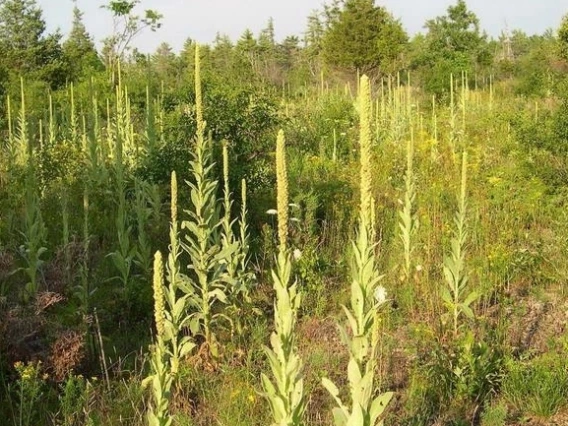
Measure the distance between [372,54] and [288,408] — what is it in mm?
23169

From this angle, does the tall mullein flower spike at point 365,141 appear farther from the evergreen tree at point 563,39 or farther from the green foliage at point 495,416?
the evergreen tree at point 563,39

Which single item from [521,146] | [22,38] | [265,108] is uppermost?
[22,38]

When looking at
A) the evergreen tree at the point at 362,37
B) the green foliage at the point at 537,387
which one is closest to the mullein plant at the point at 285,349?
the green foliage at the point at 537,387

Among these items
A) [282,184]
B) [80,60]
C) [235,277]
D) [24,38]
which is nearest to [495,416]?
[235,277]

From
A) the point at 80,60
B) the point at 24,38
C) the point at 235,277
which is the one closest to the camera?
the point at 235,277

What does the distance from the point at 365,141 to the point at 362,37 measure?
23.9 metres

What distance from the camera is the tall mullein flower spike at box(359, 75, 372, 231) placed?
1.70 metres

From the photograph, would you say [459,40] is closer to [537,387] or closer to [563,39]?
[563,39]

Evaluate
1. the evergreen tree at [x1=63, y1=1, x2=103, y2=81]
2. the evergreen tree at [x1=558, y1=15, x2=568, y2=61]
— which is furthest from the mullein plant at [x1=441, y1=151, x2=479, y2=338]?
the evergreen tree at [x1=63, y1=1, x2=103, y2=81]

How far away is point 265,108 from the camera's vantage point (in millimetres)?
6723

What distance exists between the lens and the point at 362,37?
24516 millimetres

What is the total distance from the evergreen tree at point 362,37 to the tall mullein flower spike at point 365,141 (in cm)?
2140

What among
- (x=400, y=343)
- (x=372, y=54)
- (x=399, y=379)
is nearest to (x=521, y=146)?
(x=400, y=343)

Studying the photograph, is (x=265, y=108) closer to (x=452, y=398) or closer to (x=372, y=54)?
(x=452, y=398)
